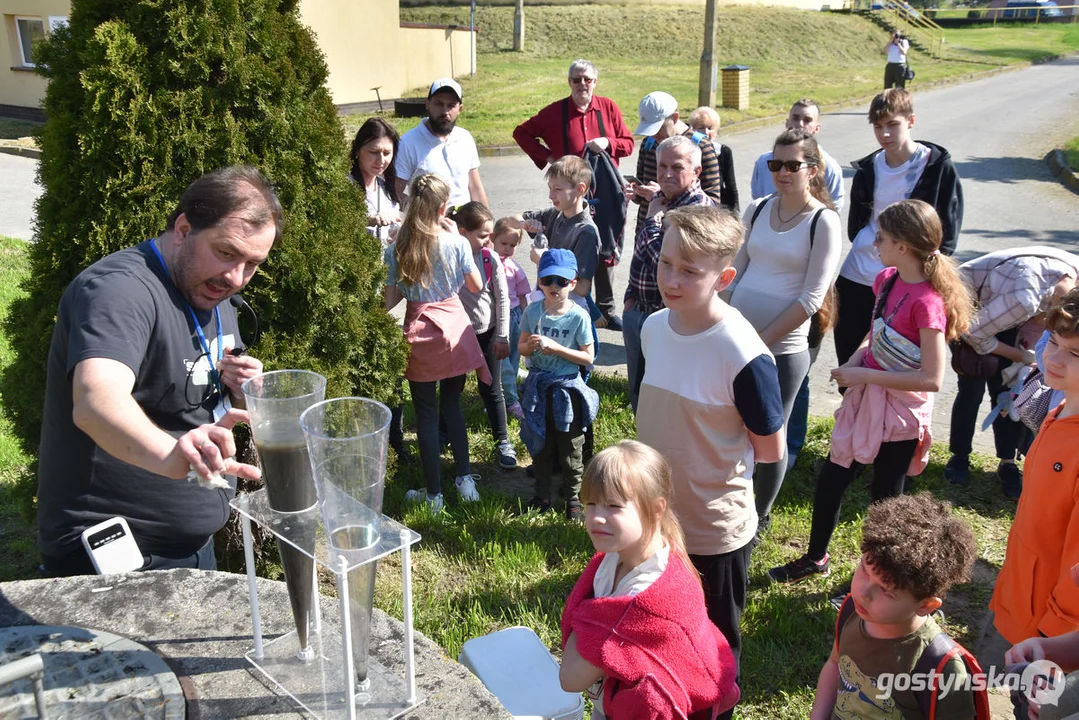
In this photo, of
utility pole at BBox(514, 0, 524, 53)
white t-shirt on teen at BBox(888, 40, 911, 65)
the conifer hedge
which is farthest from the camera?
utility pole at BBox(514, 0, 524, 53)

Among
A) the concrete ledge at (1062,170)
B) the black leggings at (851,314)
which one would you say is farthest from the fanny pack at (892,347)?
the concrete ledge at (1062,170)

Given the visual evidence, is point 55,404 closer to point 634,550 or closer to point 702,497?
point 634,550

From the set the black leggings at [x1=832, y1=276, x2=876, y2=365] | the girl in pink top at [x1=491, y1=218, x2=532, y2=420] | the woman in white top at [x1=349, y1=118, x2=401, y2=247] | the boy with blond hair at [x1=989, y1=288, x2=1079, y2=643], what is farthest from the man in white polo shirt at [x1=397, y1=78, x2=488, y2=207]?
the boy with blond hair at [x1=989, y1=288, x2=1079, y2=643]

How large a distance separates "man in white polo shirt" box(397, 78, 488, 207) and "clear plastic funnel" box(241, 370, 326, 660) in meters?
4.12

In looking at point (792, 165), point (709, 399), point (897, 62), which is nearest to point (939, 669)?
point (709, 399)

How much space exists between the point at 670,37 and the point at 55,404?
124 ft

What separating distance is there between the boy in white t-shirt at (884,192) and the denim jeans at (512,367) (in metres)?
2.14

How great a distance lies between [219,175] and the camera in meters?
2.43

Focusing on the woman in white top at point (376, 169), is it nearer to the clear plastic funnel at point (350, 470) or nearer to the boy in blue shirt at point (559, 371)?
the boy in blue shirt at point (559, 371)

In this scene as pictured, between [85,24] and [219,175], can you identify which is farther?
[85,24]

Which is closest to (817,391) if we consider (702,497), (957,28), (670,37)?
(702,497)

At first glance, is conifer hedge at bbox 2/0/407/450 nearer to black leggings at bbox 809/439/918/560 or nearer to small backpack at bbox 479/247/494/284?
small backpack at bbox 479/247/494/284

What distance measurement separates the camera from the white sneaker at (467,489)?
4906 millimetres

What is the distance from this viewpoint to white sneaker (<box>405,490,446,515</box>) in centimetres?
475
